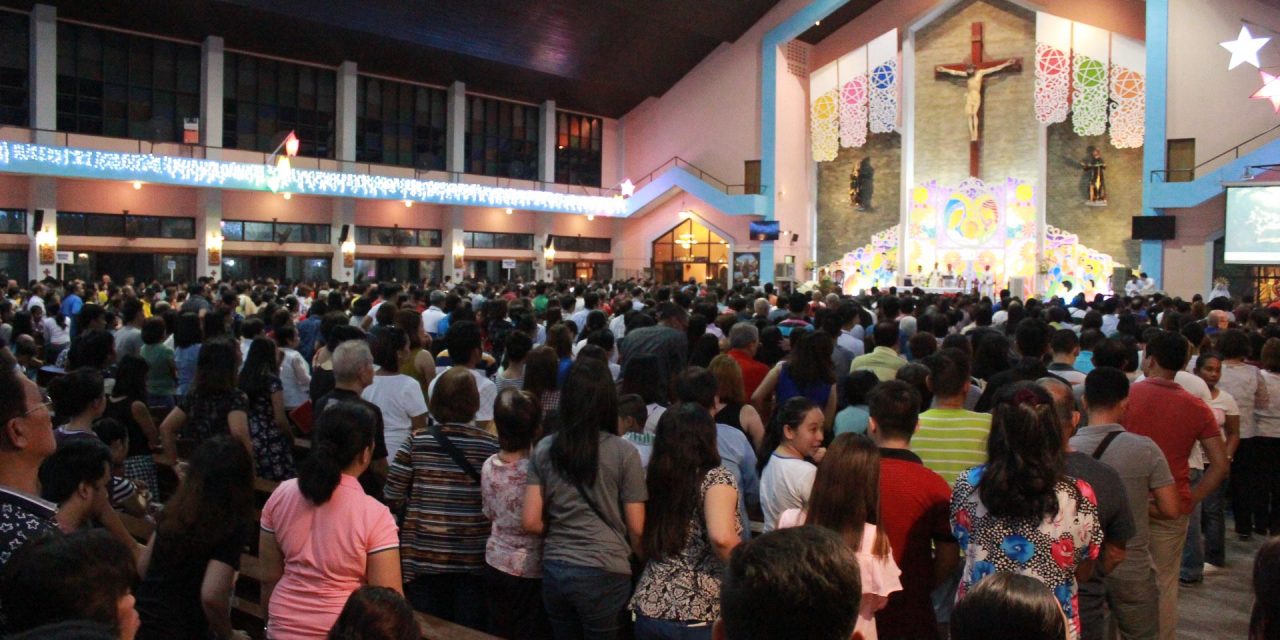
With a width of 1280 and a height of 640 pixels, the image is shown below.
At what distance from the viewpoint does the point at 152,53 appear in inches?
853

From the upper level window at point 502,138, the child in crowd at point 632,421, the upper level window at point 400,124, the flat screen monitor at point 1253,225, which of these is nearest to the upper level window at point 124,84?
the upper level window at point 400,124

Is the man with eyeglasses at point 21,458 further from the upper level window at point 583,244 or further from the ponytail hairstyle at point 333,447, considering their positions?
the upper level window at point 583,244

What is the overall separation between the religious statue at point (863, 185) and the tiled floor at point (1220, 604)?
825 inches

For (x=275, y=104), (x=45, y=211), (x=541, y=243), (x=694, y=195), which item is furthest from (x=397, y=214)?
(x=45, y=211)

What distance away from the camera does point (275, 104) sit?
23.6 metres

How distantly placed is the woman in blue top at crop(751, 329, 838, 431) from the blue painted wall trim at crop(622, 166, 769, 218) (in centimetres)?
2054

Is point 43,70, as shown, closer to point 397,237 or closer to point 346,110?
point 346,110

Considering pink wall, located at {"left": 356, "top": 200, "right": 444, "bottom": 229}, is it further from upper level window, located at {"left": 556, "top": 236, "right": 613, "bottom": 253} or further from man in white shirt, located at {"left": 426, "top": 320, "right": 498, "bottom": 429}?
man in white shirt, located at {"left": 426, "top": 320, "right": 498, "bottom": 429}

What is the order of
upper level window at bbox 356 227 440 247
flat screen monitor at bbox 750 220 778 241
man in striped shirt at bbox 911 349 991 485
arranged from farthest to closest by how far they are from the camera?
upper level window at bbox 356 227 440 247 < flat screen monitor at bbox 750 220 778 241 < man in striped shirt at bbox 911 349 991 485

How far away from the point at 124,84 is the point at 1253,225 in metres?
24.7

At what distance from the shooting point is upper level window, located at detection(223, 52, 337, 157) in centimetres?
2297

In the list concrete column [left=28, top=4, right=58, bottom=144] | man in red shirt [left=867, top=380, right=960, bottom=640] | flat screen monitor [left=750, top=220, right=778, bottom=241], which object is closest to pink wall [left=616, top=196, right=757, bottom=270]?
flat screen monitor [left=750, top=220, right=778, bottom=241]

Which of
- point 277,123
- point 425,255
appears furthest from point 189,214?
point 425,255

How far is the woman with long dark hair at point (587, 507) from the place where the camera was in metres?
3.19
